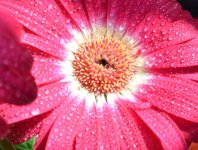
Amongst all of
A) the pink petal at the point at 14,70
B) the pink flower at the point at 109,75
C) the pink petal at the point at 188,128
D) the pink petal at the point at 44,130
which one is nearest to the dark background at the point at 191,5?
the pink flower at the point at 109,75

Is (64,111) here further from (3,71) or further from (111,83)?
(3,71)

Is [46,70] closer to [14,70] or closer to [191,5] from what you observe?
[14,70]

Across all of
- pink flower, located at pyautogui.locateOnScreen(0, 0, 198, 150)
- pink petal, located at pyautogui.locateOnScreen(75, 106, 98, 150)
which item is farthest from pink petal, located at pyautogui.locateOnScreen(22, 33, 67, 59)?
pink petal, located at pyautogui.locateOnScreen(75, 106, 98, 150)

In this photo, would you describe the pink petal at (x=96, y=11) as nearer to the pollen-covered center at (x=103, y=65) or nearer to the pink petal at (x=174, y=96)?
the pollen-covered center at (x=103, y=65)

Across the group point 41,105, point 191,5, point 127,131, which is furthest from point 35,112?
point 191,5

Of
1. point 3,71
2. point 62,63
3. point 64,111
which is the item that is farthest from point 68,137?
point 3,71

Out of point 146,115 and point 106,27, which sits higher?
point 106,27
